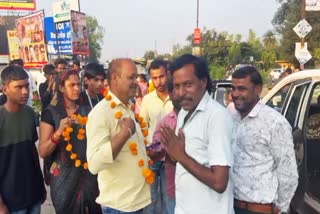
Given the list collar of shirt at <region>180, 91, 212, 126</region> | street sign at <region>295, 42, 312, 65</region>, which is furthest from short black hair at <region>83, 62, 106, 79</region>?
street sign at <region>295, 42, 312, 65</region>

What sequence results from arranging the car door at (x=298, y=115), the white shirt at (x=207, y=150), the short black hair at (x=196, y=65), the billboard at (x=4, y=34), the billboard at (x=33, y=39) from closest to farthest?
the white shirt at (x=207, y=150), the short black hair at (x=196, y=65), the car door at (x=298, y=115), the billboard at (x=33, y=39), the billboard at (x=4, y=34)

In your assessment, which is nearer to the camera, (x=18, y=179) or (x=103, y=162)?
(x=103, y=162)

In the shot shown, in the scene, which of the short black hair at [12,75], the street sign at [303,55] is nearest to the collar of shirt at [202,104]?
Answer: the short black hair at [12,75]

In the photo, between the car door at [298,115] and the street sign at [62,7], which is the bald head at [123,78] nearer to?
the car door at [298,115]

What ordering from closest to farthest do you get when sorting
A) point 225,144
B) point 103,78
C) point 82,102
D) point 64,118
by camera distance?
point 225,144 < point 64,118 < point 82,102 < point 103,78

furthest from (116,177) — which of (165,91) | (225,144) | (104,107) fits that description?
(165,91)

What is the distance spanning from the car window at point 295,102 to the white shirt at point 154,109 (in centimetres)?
115

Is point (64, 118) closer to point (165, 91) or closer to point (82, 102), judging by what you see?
point (82, 102)

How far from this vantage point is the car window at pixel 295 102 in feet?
11.5

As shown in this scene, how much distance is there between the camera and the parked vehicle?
2994 millimetres

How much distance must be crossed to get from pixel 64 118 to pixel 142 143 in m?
0.64

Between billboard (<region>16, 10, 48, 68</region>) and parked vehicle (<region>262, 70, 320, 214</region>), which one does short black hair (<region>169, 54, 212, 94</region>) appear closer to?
parked vehicle (<region>262, 70, 320, 214</region>)

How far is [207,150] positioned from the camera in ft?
6.38

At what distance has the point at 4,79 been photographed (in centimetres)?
285
